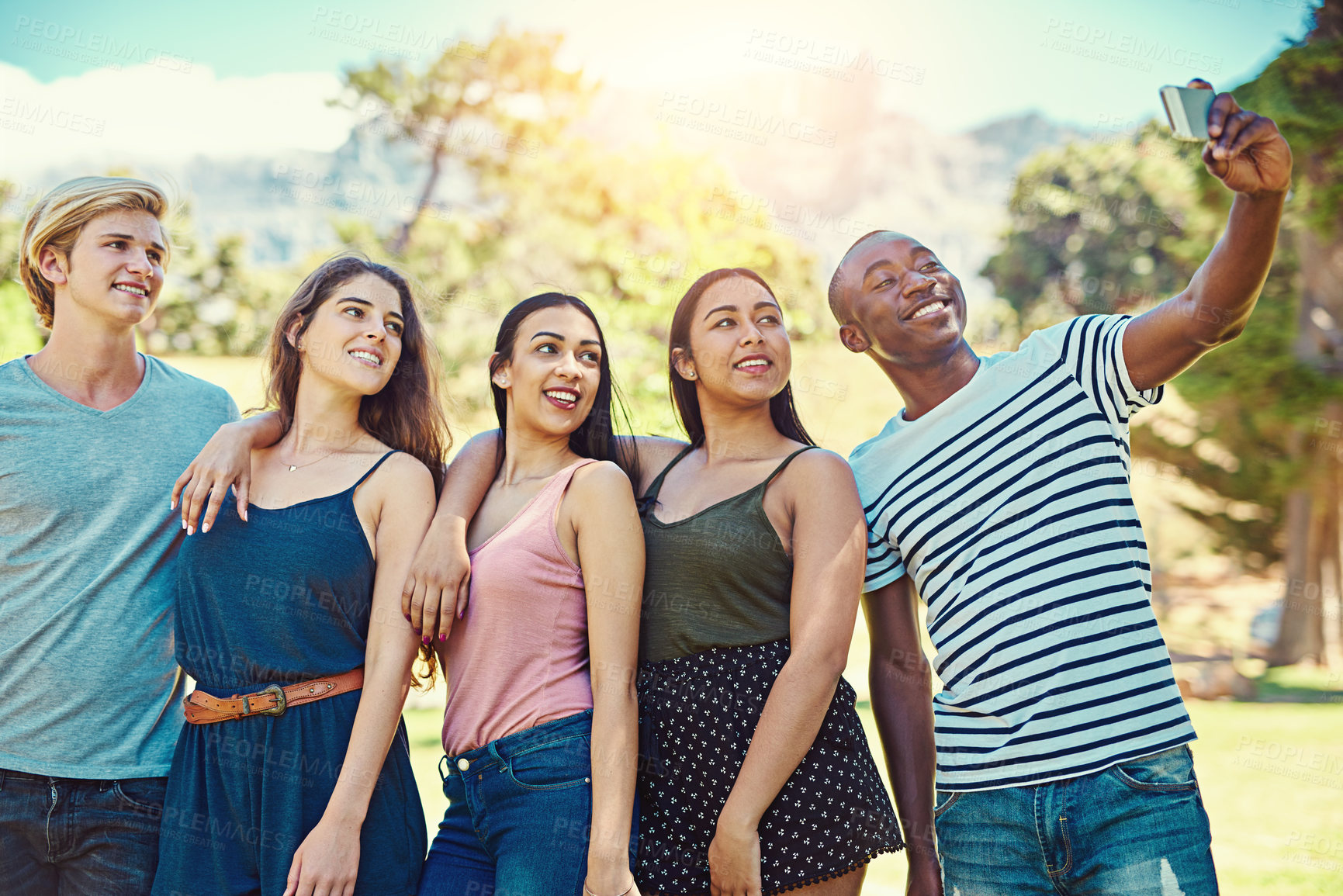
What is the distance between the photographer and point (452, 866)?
227 cm

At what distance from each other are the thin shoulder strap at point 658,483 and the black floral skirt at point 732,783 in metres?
0.43

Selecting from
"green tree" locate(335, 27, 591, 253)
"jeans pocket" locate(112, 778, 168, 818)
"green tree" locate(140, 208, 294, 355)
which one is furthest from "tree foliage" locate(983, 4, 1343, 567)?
"green tree" locate(140, 208, 294, 355)

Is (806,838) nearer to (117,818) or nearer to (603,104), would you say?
(117,818)

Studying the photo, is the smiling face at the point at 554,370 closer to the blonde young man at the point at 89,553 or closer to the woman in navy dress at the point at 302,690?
the woman in navy dress at the point at 302,690

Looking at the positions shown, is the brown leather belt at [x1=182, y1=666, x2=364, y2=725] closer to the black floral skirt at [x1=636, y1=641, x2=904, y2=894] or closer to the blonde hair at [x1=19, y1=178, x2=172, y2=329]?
the black floral skirt at [x1=636, y1=641, x2=904, y2=894]

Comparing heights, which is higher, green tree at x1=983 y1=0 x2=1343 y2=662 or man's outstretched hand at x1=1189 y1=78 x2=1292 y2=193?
green tree at x1=983 y1=0 x2=1343 y2=662

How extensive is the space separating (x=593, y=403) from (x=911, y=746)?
47.2 inches

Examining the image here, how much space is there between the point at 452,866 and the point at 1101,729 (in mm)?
1468

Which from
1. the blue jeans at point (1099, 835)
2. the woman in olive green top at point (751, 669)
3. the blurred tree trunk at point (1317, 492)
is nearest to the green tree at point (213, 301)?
the woman in olive green top at point (751, 669)

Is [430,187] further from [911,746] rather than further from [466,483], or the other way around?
[911,746]

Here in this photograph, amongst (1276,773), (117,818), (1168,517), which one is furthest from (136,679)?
(1168,517)

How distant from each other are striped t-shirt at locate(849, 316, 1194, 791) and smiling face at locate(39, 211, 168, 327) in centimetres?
210

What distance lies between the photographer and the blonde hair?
272cm

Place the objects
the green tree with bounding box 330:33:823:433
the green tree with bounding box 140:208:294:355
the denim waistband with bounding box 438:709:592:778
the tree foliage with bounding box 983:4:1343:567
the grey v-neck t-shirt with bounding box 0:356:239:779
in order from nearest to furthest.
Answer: the denim waistband with bounding box 438:709:592:778
the grey v-neck t-shirt with bounding box 0:356:239:779
the tree foliage with bounding box 983:4:1343:567
the green tree with bounding box 330:33:823:433
the green tree with bounding box 140:208:294:355
